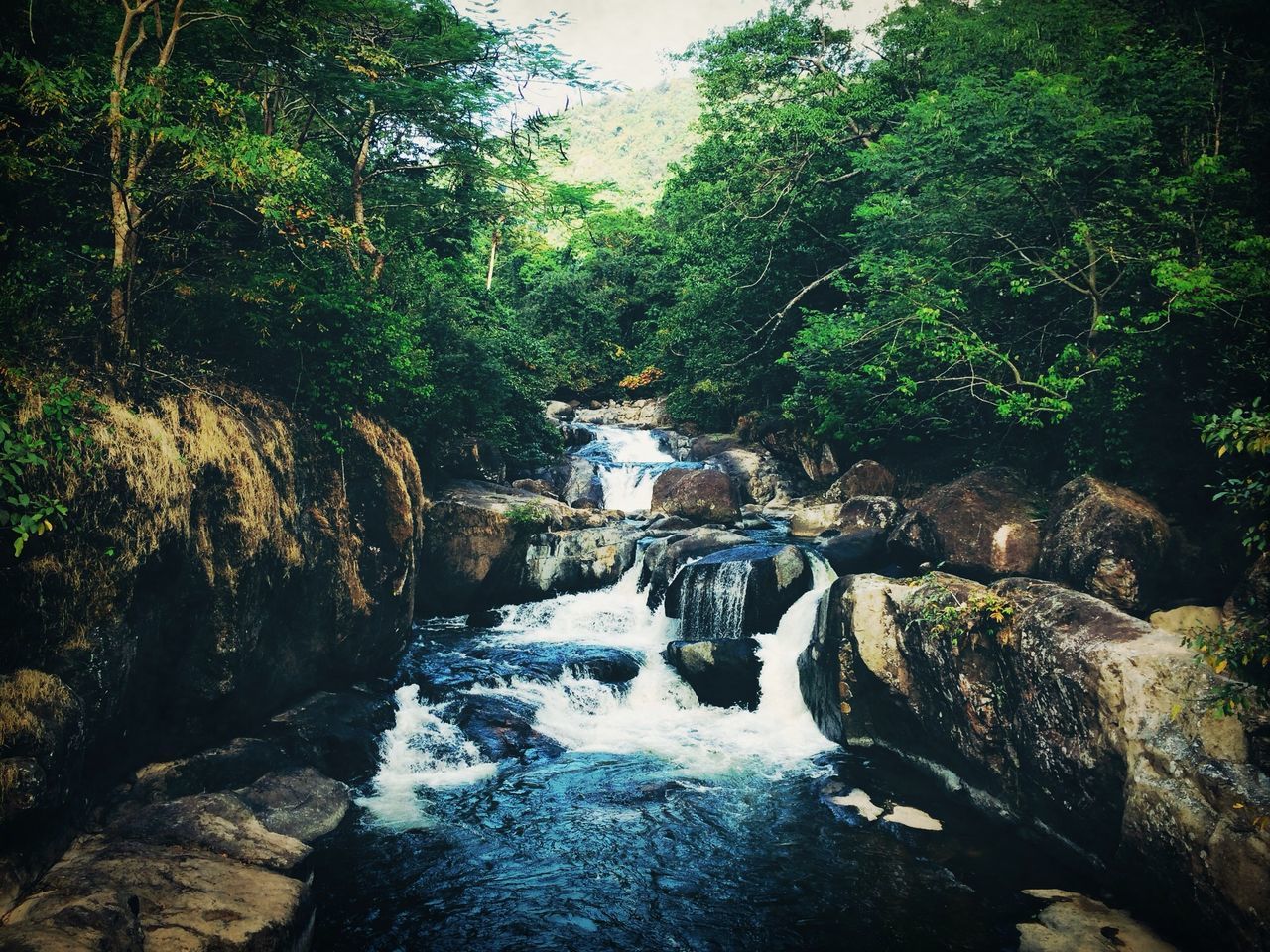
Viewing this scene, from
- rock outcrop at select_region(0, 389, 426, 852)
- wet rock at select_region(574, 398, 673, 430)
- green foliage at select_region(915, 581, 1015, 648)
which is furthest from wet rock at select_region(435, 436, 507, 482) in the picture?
green foliage at select_region(915, 581, 1015, 648)

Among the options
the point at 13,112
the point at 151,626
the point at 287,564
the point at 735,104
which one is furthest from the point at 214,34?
the point at 735,104

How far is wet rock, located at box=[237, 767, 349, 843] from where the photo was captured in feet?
28.6

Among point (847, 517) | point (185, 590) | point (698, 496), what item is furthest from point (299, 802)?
point (847, 517)

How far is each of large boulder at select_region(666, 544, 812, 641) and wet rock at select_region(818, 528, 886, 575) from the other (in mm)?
1126

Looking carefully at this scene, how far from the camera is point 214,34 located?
1177cm

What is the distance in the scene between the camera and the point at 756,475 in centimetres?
2362

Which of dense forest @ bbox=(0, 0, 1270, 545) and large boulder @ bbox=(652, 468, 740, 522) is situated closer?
dense forest @ bbox=(0, 0, 1270, 545)

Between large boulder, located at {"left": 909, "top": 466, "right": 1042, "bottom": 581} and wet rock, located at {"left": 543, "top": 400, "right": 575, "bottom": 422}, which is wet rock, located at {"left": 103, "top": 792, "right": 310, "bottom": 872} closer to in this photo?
large boulder, located at {"left": 909, "top": 466, "right": 1042, "bottom": 581}

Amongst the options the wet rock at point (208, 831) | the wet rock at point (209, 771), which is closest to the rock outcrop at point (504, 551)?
the wet rock at point (209, 771)

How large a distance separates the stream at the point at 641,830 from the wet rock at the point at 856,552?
2.09m

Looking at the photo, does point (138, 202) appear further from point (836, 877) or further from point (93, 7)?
point (836, 877)

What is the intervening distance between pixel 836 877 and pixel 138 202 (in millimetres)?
11800

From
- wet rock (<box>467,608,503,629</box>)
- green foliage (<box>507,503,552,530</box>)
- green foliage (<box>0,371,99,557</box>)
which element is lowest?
wet rock (<box>467,608,503,629</box>)

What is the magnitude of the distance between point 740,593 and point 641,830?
20.2ft
